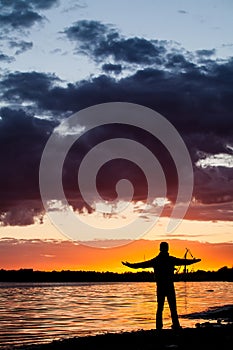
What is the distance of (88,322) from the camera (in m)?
41.7

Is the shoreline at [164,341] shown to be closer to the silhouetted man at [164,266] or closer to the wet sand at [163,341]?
the wet sand at [163,341]

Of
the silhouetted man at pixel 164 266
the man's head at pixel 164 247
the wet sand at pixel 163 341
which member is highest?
the man's head at pixel 164 247

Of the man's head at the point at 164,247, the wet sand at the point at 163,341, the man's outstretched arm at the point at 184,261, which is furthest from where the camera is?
the man's outstretched arm at the point at 184,261

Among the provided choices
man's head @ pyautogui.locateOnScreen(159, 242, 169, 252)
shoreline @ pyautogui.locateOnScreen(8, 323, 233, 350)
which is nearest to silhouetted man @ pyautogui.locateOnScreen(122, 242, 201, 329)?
man's head @ pyautogui.locateOnScreen(159, 242, 169, 252)

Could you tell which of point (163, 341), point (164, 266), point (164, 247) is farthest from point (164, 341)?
point (164, 247)

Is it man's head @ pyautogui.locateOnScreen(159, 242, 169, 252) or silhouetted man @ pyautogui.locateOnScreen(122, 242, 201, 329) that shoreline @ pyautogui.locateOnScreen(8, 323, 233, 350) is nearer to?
silhouetted man @ pyautogui.locateOnScreen(122, 242, 201, 329)

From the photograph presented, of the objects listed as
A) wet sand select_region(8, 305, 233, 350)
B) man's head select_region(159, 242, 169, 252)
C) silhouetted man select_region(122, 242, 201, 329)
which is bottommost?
wet sand select_region(8, 305, 233, 350)

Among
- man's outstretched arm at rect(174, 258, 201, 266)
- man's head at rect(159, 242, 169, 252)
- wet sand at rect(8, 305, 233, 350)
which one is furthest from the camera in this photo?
man's outstretched arm at rect(174, 258, 201, 266)

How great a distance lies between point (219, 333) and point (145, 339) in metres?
3.00

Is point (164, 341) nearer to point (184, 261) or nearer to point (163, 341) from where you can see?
point (163, 341)

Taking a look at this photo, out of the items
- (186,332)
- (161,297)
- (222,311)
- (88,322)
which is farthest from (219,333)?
(222,311)

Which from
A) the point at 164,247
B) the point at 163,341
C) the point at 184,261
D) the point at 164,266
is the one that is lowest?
the point at 163,341

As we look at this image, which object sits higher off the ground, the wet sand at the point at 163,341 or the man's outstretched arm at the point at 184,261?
the man's outstretched arm at the point at 184,261

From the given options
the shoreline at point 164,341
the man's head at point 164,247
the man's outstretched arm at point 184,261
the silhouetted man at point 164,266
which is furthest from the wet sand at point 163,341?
the man's head at point 164,247
